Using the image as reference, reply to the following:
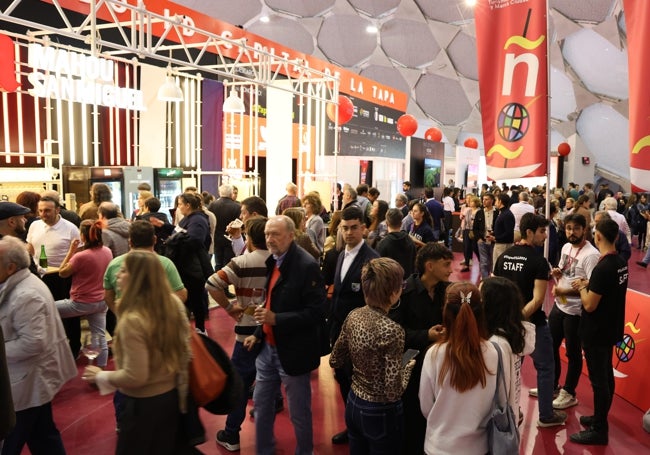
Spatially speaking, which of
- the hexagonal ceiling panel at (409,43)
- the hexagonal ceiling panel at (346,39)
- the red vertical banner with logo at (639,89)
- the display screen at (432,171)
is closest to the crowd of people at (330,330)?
the red vertical banner with logo at (639,89)

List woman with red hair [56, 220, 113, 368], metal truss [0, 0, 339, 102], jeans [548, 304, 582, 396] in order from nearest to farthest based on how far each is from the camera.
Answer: jeans [548, 304, 582, 396] → woman with red hair [56, 220, 113, 368] → metal truss [0, 0, 339, 102]

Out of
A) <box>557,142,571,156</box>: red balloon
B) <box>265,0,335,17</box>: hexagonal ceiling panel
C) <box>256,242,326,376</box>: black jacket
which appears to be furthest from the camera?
<box>557,142,571,156</box>: red balloon

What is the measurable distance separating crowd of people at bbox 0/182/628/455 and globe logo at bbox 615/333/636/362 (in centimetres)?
52

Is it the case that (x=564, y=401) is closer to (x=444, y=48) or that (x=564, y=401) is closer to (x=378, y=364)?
(x=378, y=364)

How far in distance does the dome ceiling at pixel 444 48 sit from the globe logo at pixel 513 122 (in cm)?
1611

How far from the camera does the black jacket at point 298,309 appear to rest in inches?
116

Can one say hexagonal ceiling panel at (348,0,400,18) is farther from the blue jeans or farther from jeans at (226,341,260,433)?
the blue jeans

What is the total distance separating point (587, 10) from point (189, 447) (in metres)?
22.0

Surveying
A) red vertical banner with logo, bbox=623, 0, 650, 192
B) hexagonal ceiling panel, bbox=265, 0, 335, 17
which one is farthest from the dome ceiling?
red vertical banner with logo, bbox=623, 0, 650, 192

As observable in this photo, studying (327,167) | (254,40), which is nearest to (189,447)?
(254,40)

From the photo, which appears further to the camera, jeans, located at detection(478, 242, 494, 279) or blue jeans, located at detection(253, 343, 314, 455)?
jeans, located at detection(478, 242, 494, 279)

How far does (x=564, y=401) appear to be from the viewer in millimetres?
4180

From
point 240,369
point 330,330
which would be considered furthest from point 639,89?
point 240,369

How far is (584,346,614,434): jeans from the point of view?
3.54 m
